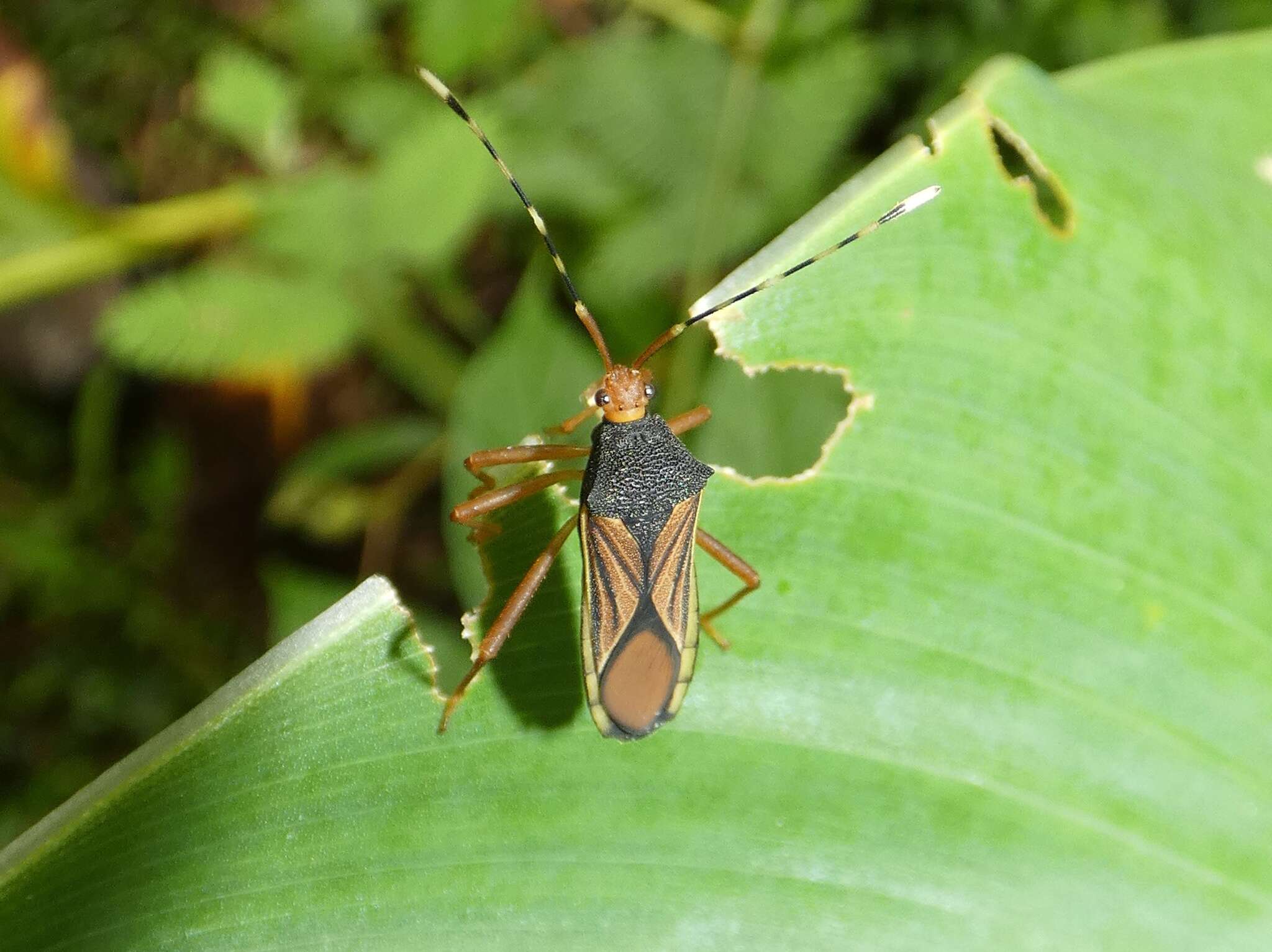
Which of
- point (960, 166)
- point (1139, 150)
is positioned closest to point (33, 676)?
point (960, 166)

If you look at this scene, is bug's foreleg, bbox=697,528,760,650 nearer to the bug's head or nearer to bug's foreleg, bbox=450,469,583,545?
bug's foreleg, bbox=450,469,583,545

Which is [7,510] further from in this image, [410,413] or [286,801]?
[286,801]

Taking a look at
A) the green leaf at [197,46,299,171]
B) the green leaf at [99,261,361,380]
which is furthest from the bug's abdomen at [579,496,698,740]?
the green leaf at [197,46,299,171]

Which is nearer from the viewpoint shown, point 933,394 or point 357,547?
point 933,394

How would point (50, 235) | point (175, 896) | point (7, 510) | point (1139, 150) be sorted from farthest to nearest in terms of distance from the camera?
1. point (7, 510)
2. point (50, 235)
3. point (1139, 150)
4. point (175, 896)

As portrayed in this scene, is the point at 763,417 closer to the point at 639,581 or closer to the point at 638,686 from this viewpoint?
the point at 639,581

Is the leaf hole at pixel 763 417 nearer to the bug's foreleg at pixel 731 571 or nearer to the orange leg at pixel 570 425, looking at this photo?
the orange leg at pixel 570 425
